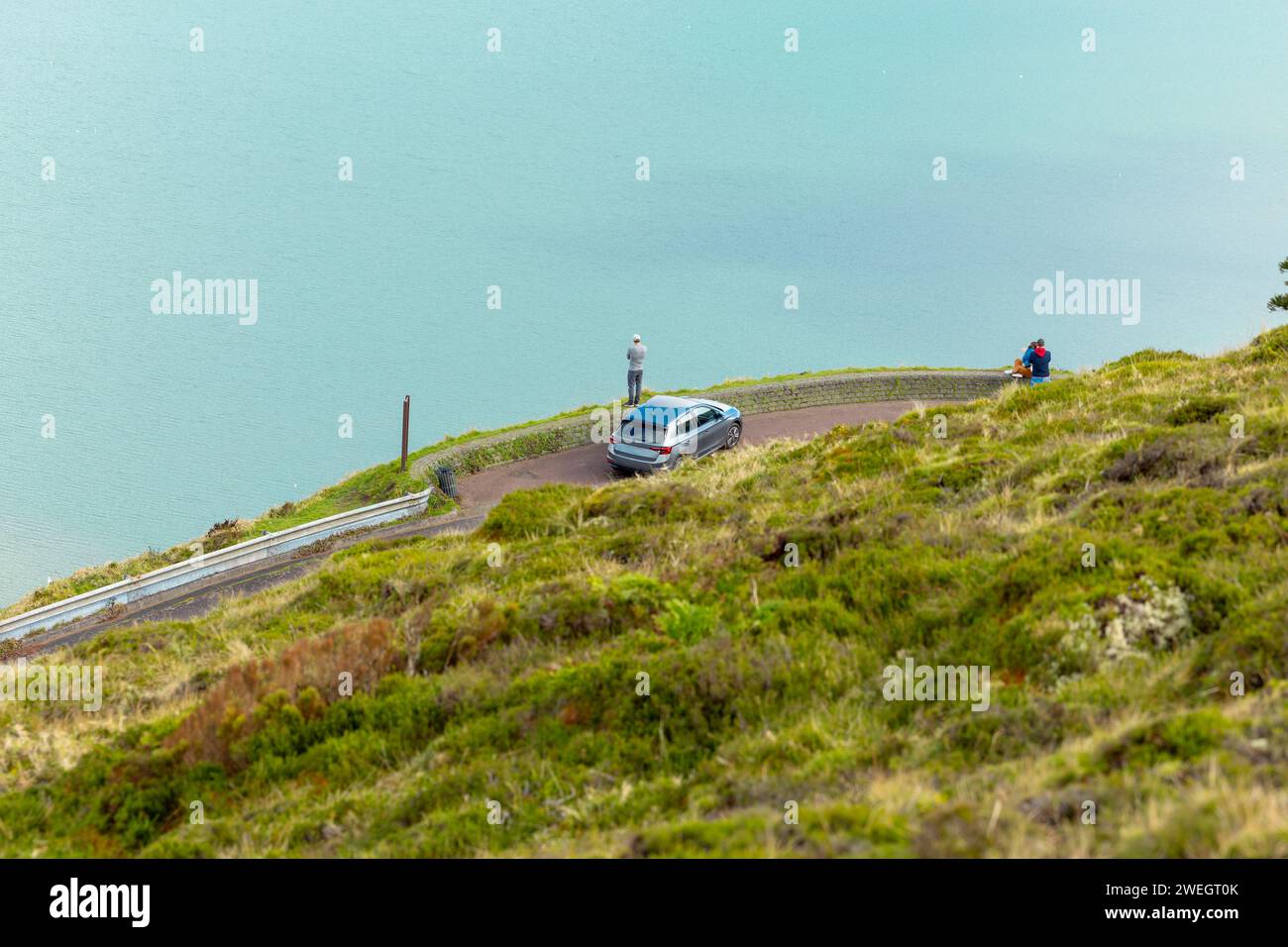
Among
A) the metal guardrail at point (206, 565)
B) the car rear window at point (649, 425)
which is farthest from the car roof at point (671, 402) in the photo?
the metal guardrail at point (206, 565)

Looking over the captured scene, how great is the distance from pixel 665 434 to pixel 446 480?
5.44 metres

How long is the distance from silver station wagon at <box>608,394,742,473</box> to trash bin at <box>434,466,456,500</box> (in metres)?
3.85

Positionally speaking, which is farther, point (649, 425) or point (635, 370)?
point (635, 370)

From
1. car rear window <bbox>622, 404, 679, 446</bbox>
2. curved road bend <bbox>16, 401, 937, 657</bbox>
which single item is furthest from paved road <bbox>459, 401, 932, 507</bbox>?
car rear window <bbox>622, 404, 679, 446</bbox>

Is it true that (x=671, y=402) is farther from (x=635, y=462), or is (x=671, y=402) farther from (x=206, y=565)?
(x=206, y=565)

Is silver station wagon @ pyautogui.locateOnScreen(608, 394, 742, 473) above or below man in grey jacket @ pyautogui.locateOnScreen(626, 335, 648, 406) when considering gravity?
below

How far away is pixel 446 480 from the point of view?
2731 centimetres

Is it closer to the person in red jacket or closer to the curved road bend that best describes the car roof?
the curved road bend

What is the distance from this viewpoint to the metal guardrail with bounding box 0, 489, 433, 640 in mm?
22812

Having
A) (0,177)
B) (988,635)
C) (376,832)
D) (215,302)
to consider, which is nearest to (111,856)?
(376,832)

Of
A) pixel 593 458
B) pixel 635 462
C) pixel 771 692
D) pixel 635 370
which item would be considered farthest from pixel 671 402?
pixel 771 692

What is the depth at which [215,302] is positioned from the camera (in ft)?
427

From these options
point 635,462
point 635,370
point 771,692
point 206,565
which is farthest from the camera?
point 635,370
